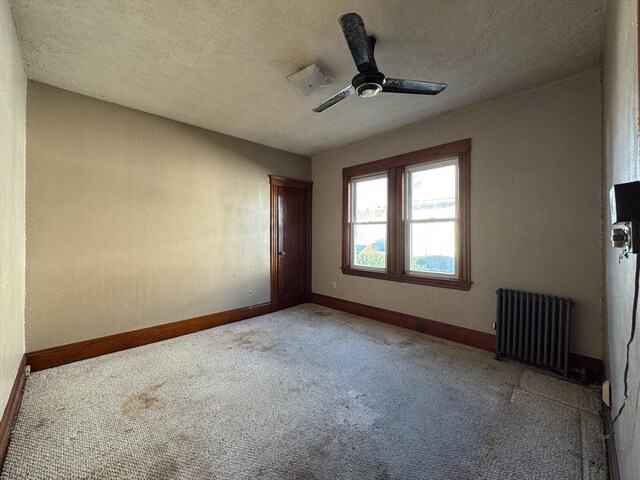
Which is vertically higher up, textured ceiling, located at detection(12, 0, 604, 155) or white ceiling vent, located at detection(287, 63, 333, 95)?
textured ceiling, located at detection(12, 0, 604, 155)

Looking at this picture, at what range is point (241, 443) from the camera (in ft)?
5.44

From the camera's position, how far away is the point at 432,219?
349 centimetres

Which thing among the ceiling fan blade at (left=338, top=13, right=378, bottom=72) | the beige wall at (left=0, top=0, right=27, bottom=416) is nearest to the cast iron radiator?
the ceiling fan blade at (left=338, top=13, right=378, bottom=72)

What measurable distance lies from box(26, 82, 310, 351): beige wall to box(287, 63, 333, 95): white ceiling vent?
73.9 inches

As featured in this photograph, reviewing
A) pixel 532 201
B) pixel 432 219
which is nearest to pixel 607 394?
pixel 532 201

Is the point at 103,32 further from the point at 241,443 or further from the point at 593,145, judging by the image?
the point at 593,145

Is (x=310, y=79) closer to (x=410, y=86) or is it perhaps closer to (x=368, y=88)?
(x=368, y=88)

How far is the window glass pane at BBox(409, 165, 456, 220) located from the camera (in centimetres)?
337

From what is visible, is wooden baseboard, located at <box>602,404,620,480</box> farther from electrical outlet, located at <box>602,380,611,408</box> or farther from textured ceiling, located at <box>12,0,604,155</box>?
textured ceiling, located at <box>12,0,604,155</box>

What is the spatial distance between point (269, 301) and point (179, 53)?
3440 mm

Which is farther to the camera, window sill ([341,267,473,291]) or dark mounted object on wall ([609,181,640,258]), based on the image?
window sill ([341,267,473,291])

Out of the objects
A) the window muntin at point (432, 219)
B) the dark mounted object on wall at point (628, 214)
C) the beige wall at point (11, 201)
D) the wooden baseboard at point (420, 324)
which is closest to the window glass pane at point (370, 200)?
the window muntin at point (432, 219)

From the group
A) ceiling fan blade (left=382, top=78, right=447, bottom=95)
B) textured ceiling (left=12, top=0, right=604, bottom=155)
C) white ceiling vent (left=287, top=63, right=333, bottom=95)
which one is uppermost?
textured ceiling (left=12, top=0, right=604, bottom=155)

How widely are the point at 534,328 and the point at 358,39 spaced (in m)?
2.91
